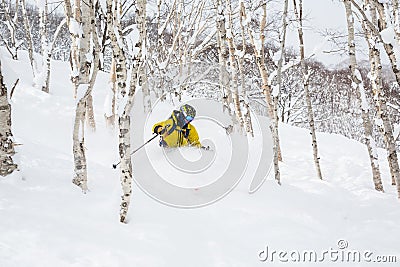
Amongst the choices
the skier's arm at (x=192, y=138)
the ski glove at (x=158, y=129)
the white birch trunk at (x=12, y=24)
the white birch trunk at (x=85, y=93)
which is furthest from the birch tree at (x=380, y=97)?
the white birch trunk at (x=12, y=24)

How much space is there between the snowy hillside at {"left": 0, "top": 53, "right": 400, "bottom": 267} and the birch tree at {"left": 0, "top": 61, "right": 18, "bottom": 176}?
83 mm

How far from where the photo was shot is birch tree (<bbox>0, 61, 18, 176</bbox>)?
3.09 m

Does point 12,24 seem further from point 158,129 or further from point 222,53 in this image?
point 158,129

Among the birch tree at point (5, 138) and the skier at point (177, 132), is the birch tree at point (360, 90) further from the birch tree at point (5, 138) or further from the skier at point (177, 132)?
the birch tree at point (5, 138)

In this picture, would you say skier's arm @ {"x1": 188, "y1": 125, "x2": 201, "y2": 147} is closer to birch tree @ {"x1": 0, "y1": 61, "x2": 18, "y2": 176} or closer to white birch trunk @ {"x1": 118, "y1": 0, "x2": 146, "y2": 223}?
white birch trunk @ {"x1": 118, "y1": 0, "x2": 146, "y2": 223}

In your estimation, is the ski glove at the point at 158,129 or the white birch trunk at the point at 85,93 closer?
the white birch trunk at the point at 85,93

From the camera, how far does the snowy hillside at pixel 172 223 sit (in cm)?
246

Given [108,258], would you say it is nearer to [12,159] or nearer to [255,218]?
[12,159]

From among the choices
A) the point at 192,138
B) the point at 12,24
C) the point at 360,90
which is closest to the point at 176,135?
the point at 192,138

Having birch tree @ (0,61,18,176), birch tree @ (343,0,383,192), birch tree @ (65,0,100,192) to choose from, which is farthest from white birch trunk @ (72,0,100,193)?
birch tree @ (343,0,383,192)

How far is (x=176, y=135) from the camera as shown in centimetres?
570

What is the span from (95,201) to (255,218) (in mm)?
1828

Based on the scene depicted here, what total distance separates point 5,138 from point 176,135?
2965 mm

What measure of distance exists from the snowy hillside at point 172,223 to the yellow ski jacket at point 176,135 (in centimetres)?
26
